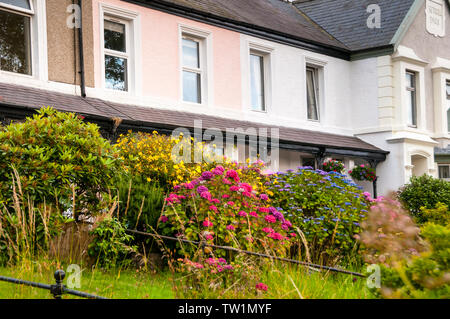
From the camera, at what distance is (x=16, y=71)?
1058 centimetres

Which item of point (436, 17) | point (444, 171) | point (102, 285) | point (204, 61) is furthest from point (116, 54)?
point (444, 171)

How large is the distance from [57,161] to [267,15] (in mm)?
12057

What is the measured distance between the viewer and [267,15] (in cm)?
1731

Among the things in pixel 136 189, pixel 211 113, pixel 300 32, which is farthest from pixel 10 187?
pixel 300 32

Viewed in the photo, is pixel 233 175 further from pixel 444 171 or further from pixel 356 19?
pixel 444 171

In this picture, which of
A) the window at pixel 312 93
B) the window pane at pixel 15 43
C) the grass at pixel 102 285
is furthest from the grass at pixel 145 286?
the window at pixel 312 93

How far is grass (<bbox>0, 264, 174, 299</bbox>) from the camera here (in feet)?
16.3

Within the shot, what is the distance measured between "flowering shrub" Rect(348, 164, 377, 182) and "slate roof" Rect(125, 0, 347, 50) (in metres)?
3.89

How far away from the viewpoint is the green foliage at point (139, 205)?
7352mm

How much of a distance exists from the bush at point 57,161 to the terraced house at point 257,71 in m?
2.57

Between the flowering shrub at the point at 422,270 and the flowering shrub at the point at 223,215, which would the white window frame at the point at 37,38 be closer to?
the flowering shrub at the point at 223,215

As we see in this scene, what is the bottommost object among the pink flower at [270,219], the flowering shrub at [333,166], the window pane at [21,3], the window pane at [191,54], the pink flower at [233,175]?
the pink flower at [270,219]

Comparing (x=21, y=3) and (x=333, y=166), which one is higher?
(x=21, y=3)
